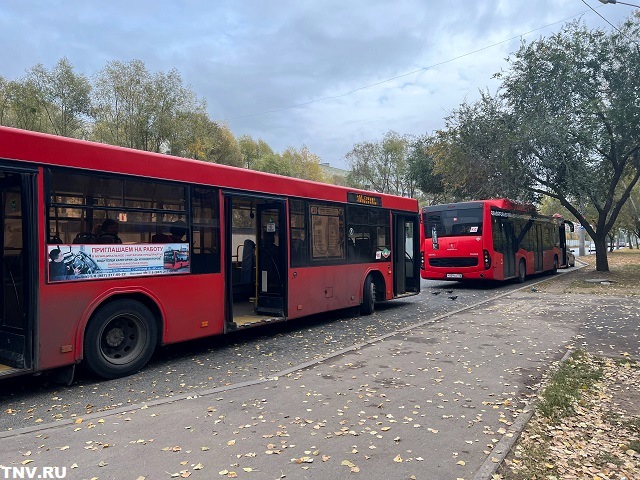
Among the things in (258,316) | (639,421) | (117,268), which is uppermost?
(117,268)

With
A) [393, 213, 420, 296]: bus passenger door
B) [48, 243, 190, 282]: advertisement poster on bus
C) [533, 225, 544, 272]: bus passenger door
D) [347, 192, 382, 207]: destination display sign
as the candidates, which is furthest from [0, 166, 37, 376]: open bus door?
[533, 225, 544, 272]: bus passenger door

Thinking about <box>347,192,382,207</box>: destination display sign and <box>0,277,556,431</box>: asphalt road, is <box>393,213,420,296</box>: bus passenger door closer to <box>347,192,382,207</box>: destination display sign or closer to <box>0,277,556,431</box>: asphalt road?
<box>347,192,382,207</box>: destination display sign

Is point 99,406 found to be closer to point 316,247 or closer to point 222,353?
point 222,353

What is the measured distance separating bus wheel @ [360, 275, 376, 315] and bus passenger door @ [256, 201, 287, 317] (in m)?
2.98

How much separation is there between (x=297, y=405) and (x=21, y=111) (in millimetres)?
23398

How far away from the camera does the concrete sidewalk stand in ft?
12.8

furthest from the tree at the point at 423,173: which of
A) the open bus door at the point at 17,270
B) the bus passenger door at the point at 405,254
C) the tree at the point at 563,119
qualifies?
the open bus door at the point at 17,270

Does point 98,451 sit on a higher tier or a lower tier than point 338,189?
lower

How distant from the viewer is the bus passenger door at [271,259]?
927 centimetres

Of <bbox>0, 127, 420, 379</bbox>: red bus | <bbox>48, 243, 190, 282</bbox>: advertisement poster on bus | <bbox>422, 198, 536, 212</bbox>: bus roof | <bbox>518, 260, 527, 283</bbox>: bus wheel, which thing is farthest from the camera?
<bbox>518, 260, 527, 283</bbox>: bus wheel

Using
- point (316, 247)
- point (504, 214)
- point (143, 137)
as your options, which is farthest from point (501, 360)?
point (143, 137)

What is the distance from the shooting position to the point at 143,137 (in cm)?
2623

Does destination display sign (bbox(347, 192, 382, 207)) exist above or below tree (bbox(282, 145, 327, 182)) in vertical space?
below

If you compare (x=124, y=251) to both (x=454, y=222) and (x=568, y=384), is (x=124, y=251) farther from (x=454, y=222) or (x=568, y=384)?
(x=454, y=222)
